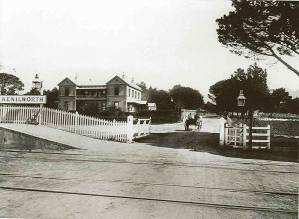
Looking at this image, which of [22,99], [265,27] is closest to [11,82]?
[22,99]

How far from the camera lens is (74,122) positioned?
50.8 feet

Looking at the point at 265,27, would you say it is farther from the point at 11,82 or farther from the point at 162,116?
the point at 162,116

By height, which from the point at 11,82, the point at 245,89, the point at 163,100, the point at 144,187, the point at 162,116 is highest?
the point at 163,100

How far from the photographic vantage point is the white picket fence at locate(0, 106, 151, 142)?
1500cm

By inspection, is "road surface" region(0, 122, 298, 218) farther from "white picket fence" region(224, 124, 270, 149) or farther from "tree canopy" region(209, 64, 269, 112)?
"white picket fence" region(224, 124, 270, 149)

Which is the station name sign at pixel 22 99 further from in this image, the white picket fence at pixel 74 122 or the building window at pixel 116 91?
the building window at pixel 116 91

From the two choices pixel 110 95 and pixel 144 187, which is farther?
pixel 110 95

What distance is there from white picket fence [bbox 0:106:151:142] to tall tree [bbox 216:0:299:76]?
7.04 metres

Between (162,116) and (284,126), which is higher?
(284,126)

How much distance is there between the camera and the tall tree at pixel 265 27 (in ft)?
26.9

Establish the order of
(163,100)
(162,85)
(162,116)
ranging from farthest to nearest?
(163,100) → (162,116) → (162,85)

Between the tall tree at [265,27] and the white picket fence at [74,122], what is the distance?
7.04m

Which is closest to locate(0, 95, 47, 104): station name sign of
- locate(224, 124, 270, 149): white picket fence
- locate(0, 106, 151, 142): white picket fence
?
locate(0, 106, 151, 142): white picket fence

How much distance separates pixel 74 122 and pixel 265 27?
9.16 metres
